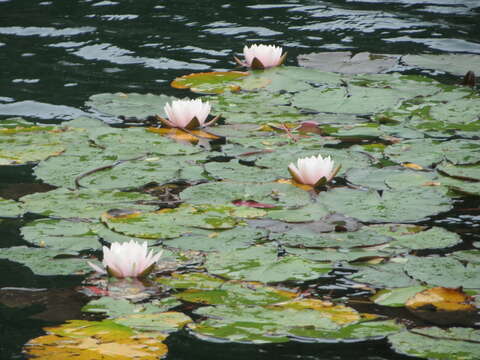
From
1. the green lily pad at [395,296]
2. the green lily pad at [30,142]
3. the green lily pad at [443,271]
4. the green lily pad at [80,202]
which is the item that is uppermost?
the green lily pad at [30,142]

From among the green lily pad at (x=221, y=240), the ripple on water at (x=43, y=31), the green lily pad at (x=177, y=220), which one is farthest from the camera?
the ripple on water at (x=43, y=31)

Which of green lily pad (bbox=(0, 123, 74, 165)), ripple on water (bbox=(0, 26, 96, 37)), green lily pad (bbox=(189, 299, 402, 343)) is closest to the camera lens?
green lily pad (bbox=(189, 299, 402, 343))

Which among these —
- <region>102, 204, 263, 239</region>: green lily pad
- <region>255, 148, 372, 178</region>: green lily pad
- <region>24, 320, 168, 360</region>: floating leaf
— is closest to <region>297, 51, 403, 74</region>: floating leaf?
<region>255, 148, 372, 178</region>: green lily pad

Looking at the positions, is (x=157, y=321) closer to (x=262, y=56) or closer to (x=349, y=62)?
(x=262, y=56)

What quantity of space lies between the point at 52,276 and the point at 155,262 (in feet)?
1.16

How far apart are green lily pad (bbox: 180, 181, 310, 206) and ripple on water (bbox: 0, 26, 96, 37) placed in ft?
11.2

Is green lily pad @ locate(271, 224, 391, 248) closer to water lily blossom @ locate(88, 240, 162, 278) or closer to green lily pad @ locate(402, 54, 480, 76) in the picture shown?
water lily blossom @ locate(88, 240, 162, 278)

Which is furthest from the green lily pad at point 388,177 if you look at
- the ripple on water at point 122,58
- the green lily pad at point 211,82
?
the ripple on water at point 122,58

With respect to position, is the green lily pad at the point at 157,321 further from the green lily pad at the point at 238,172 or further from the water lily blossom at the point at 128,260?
the green lily pad at the point at 238,172

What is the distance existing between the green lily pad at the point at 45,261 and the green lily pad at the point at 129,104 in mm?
1665

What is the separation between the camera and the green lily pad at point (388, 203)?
3.06m

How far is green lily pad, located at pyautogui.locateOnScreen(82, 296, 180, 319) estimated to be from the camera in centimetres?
238

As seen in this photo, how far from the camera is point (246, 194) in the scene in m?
3.29

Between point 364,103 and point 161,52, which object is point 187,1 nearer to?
point 161,52
